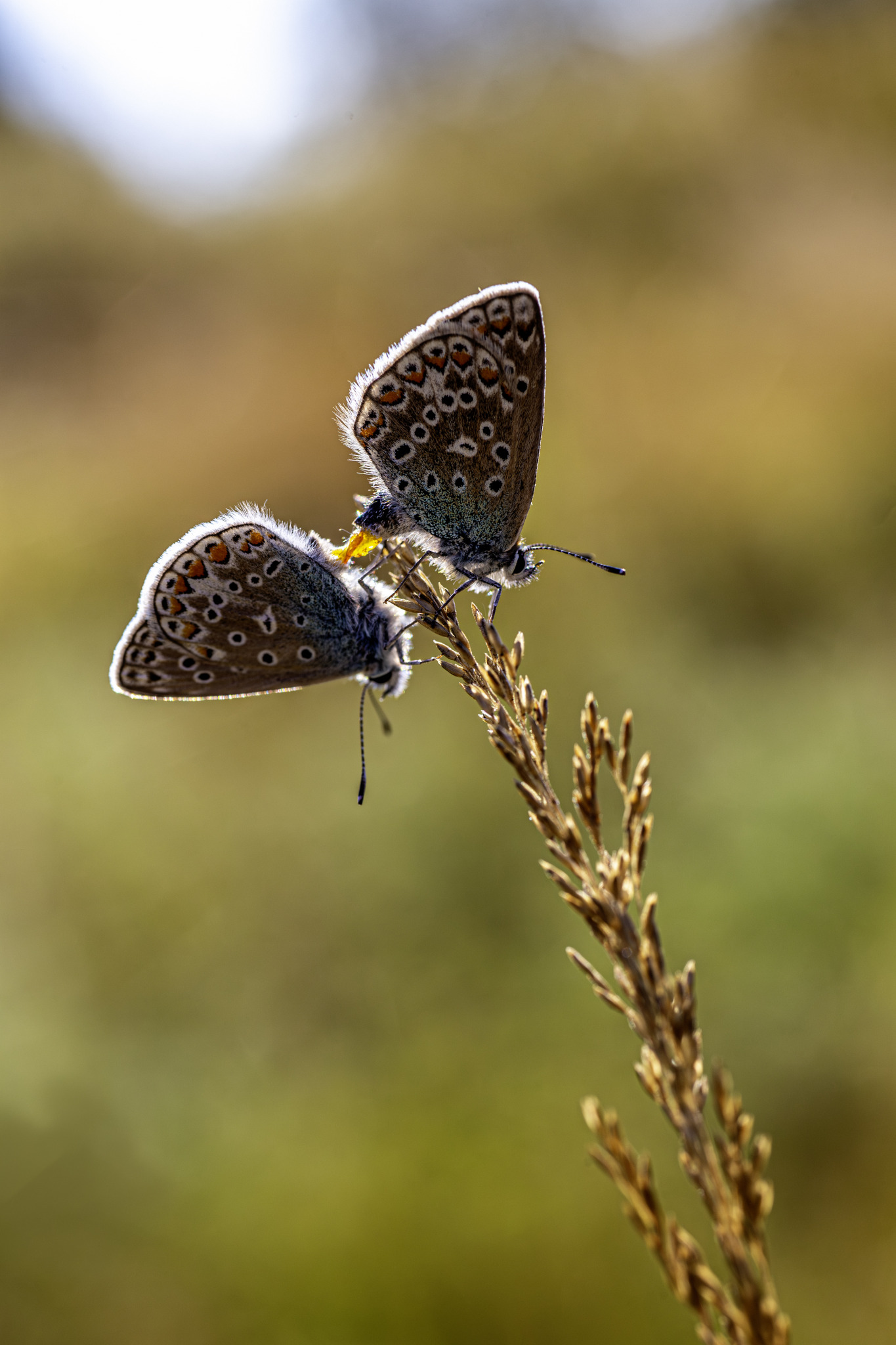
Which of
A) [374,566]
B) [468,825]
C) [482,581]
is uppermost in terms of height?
[374,566]

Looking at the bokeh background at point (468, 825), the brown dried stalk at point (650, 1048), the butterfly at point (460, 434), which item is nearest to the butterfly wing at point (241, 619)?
the butterfly at point (460, 434)

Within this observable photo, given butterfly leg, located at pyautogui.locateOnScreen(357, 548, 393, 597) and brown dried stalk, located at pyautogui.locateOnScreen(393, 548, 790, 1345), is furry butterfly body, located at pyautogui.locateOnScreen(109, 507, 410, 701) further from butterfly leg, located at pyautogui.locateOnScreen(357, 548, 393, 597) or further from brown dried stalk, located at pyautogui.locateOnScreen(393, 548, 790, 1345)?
brown dried stalk, located at pyautogui.locateOnScreen(393, 548, 790, 1345)

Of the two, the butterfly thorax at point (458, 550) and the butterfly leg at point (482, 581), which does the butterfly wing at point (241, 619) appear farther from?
the butterfly leg at point (482, 581)

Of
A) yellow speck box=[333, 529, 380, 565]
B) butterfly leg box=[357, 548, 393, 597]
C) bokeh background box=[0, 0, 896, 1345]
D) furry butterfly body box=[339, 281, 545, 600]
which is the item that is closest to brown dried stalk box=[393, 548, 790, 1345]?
butterfly leg box=[357, 548, 393, 597]

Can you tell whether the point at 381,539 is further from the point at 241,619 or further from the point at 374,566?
the point at 241,619

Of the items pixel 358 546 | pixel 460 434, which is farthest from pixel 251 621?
pixel 460 434

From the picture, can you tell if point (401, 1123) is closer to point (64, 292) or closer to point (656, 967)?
point (656, 967)
